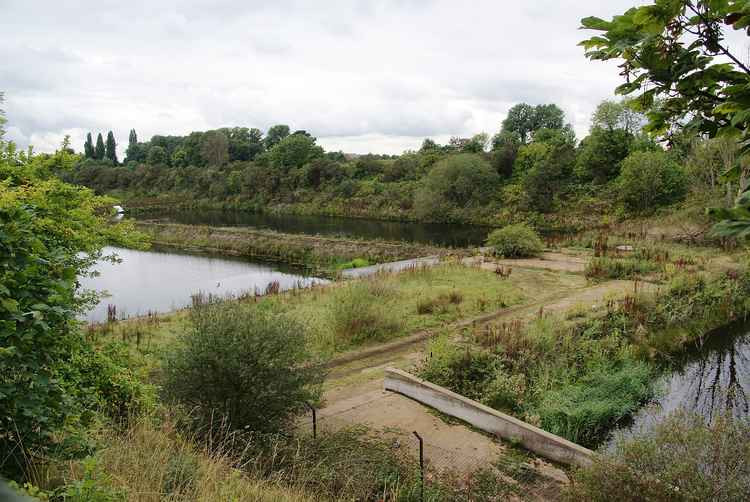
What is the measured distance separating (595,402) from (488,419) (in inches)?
77.3

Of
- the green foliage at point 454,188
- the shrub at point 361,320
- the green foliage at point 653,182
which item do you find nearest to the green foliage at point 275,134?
the green foliage at point 454,188

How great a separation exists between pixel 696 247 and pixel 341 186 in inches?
1675

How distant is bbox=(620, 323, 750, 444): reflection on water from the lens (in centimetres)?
833

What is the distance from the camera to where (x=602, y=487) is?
4637 millimetres

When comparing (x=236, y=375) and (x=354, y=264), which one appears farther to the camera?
A: (x=354, y=264)

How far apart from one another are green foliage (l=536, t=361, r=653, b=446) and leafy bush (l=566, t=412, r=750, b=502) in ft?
7.13

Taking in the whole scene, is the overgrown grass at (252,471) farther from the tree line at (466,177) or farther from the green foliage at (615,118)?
the green foliage at (615,118)

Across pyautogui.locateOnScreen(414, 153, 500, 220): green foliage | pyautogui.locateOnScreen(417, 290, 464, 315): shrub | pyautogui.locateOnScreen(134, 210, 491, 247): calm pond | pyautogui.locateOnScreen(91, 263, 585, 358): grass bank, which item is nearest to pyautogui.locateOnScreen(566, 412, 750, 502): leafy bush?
pyautogui.locateOnScreen(91, 263, 585, 358): grass bank

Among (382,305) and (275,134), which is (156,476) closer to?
(382,305)

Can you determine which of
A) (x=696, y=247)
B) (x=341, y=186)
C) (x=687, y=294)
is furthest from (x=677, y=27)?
(x=341, y=186)

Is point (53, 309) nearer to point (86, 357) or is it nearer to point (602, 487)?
point (86, 357)

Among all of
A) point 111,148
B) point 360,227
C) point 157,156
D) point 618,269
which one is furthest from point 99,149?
point 618,269

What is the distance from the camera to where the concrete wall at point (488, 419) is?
20.5 feet

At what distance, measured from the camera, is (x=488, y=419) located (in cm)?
696
